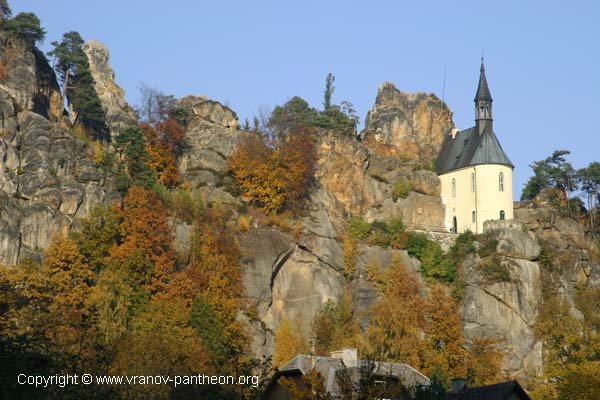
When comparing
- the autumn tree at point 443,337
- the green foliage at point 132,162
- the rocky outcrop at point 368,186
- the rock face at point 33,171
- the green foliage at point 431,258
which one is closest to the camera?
the rock face at point 33,171

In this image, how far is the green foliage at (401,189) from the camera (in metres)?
103

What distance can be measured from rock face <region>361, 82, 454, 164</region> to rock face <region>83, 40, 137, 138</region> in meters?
21.0

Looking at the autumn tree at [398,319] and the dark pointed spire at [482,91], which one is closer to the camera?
the autumn tree at [398,319]

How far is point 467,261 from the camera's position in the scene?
95750mm

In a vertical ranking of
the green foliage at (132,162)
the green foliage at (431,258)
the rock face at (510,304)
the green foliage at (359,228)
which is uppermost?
the green foliage at (132,162)

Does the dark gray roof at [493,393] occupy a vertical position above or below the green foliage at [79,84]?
below

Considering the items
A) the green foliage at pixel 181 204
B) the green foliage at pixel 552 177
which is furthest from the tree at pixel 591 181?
the green foliage at pixel 181 204

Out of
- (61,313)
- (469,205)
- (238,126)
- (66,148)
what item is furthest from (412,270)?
(61,313)

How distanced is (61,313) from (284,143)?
35.0 m

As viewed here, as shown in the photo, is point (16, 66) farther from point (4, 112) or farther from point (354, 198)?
point (354, 198)

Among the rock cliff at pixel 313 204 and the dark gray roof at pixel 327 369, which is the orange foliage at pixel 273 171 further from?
the dark gray roof at pixel 327 369

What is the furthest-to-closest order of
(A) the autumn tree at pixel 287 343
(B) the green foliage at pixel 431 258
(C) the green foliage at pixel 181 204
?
(B) the green foliage at pixel 431 258 → (C) the green foliage at pixel 181 204 → (A) the autumn tree at pixel 287 343

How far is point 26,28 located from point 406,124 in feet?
115

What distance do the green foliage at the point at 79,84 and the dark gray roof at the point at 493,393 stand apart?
50.5 meters
